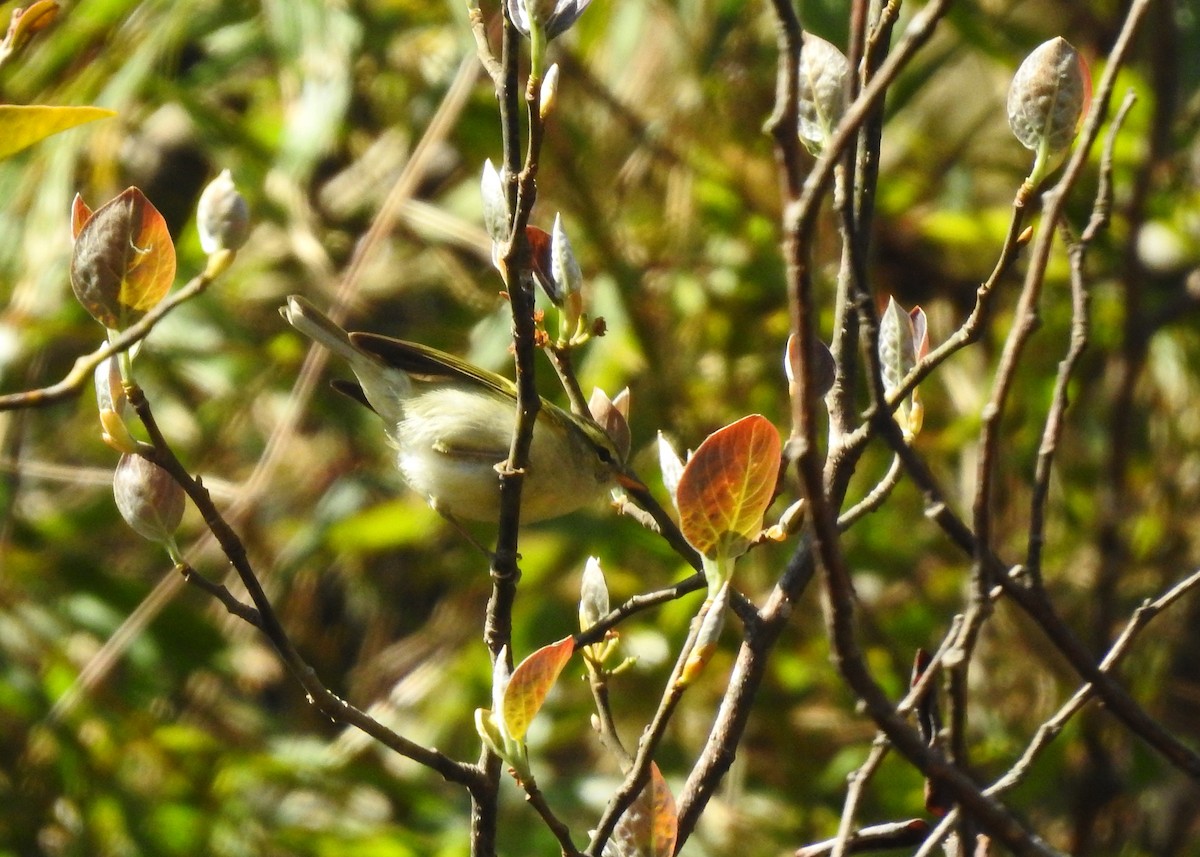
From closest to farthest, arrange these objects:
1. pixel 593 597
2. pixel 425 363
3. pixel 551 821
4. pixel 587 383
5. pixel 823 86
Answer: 1. pixel 551 821
2. pixel 823 86
3. pixel 593 597
4. pixel 425 363
5. pixel 587 383

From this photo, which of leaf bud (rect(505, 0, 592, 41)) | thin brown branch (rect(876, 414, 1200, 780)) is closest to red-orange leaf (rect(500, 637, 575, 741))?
thin brown branch (rect(876, 414, 1200, 780))

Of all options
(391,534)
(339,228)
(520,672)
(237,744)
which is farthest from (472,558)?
(520,672)

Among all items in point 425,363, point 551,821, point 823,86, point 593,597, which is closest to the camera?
point 551,821

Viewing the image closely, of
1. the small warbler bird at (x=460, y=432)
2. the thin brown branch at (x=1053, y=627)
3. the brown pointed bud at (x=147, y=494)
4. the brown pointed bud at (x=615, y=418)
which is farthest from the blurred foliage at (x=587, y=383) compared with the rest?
the thin brown branch at (x=1053, y=627)

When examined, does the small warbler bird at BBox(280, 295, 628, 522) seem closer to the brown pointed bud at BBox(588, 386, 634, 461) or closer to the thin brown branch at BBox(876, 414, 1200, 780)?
the brown pointed bud at BBox(588, 386, 634, 461)

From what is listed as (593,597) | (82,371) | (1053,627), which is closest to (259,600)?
(82,371)

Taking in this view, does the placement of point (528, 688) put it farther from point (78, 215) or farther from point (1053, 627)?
point (78, 215)
